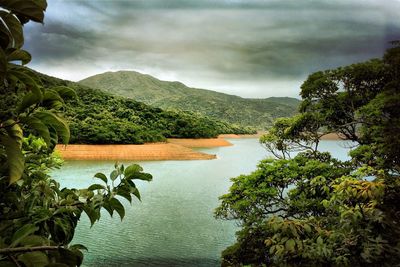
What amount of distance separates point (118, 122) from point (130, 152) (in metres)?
9.60

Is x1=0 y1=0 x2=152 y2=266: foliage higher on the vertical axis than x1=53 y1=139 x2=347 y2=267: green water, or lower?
higher

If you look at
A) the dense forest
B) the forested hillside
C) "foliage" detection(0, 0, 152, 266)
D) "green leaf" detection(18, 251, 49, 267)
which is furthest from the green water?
the forested hillside

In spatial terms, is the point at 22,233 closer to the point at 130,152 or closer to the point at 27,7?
the point at 27,7

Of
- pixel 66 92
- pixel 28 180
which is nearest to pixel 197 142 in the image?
pixel 28 180

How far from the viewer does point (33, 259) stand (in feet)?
3.84

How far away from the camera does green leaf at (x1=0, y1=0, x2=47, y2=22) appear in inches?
45.4

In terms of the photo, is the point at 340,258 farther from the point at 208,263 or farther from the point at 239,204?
the point at 208,263

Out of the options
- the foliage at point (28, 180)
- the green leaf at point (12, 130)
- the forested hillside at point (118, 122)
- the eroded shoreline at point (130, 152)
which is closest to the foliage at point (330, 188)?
the foliage at point (28, 180)

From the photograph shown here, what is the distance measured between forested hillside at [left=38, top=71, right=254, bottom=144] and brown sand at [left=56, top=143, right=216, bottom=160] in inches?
64.7

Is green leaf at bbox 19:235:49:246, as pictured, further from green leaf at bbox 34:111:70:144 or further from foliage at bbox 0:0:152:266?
green leaf at bbox 34:111:70:144

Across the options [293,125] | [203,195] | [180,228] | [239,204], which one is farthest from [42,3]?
[203,195]

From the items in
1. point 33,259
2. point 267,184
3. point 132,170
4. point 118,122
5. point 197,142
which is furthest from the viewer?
point 197,142

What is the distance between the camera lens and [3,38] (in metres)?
1.28

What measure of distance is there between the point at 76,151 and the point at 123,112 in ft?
72.7
